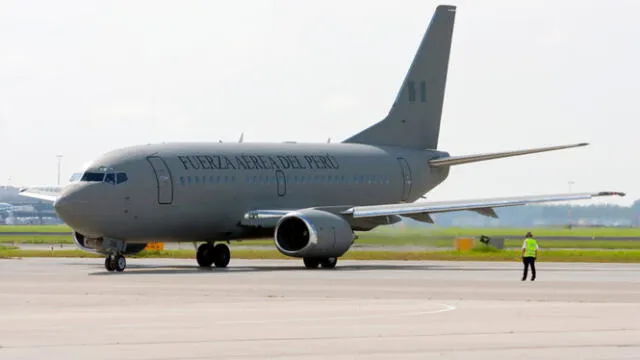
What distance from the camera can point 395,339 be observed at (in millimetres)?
22328

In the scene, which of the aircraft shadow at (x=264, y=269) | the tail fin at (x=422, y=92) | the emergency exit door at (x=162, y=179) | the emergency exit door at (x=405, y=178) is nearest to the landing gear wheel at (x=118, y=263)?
the aircraft shadow at (x=264, y=269)

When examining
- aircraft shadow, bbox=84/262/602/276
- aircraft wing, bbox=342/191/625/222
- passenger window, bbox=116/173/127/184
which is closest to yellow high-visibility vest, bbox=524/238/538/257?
aircraft shadow, bbox=84/262/602/276

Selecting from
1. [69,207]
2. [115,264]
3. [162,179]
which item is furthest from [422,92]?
[69,207]

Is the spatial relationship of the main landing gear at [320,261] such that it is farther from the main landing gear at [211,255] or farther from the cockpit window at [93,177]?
the cockpit window at [93,177]

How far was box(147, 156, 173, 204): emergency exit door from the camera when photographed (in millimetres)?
51562

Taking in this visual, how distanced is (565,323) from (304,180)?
1287 inches

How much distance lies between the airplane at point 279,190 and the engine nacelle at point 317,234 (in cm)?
5

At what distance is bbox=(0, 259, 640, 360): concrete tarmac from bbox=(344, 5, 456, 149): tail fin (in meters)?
17.5

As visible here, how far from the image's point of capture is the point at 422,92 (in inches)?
2566

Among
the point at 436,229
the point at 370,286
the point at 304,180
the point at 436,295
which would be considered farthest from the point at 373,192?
the point at 436,295

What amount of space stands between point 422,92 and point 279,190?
37.5 feet

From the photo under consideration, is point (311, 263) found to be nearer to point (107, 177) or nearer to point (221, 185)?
point (221, 185)

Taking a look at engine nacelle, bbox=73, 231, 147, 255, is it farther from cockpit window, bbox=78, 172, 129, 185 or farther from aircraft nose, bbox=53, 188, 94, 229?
cockpit window, bbox=78, 172, 129, 185

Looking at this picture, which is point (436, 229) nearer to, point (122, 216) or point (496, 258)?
point (496, 258)
